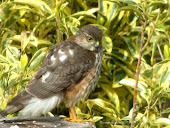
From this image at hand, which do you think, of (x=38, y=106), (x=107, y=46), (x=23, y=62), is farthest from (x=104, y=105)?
(x=23, y=62)

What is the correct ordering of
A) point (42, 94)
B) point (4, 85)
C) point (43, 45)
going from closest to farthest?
point (42, 94), point (4, 85), point (43, 45)

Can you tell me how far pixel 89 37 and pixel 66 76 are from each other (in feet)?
1.48

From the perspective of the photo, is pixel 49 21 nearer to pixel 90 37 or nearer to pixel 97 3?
pixel 90 37

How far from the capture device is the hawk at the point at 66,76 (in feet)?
14.7

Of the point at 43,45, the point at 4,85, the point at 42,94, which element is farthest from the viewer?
the point at 43,45

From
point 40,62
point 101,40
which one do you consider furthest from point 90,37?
point 40,62

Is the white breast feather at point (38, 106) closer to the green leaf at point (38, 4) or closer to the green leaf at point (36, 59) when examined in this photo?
the green leaf at point (36, 59)

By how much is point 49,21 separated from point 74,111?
2.60 ft

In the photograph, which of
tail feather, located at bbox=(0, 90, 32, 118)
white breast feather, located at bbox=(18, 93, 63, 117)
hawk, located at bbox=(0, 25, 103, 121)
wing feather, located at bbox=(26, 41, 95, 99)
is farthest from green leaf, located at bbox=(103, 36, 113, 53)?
tail feather, located at bbox=(0, 90, 32, 118)

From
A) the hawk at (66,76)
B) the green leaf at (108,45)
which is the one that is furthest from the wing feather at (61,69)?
the green leaf at (108,45)

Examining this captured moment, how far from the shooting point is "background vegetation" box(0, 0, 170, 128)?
15.3 ft

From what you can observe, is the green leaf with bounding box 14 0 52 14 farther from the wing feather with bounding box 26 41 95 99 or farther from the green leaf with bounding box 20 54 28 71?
the green leaf with bounding box 20 54 28 71

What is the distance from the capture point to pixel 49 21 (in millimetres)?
4938

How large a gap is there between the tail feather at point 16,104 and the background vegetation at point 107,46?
245mm
